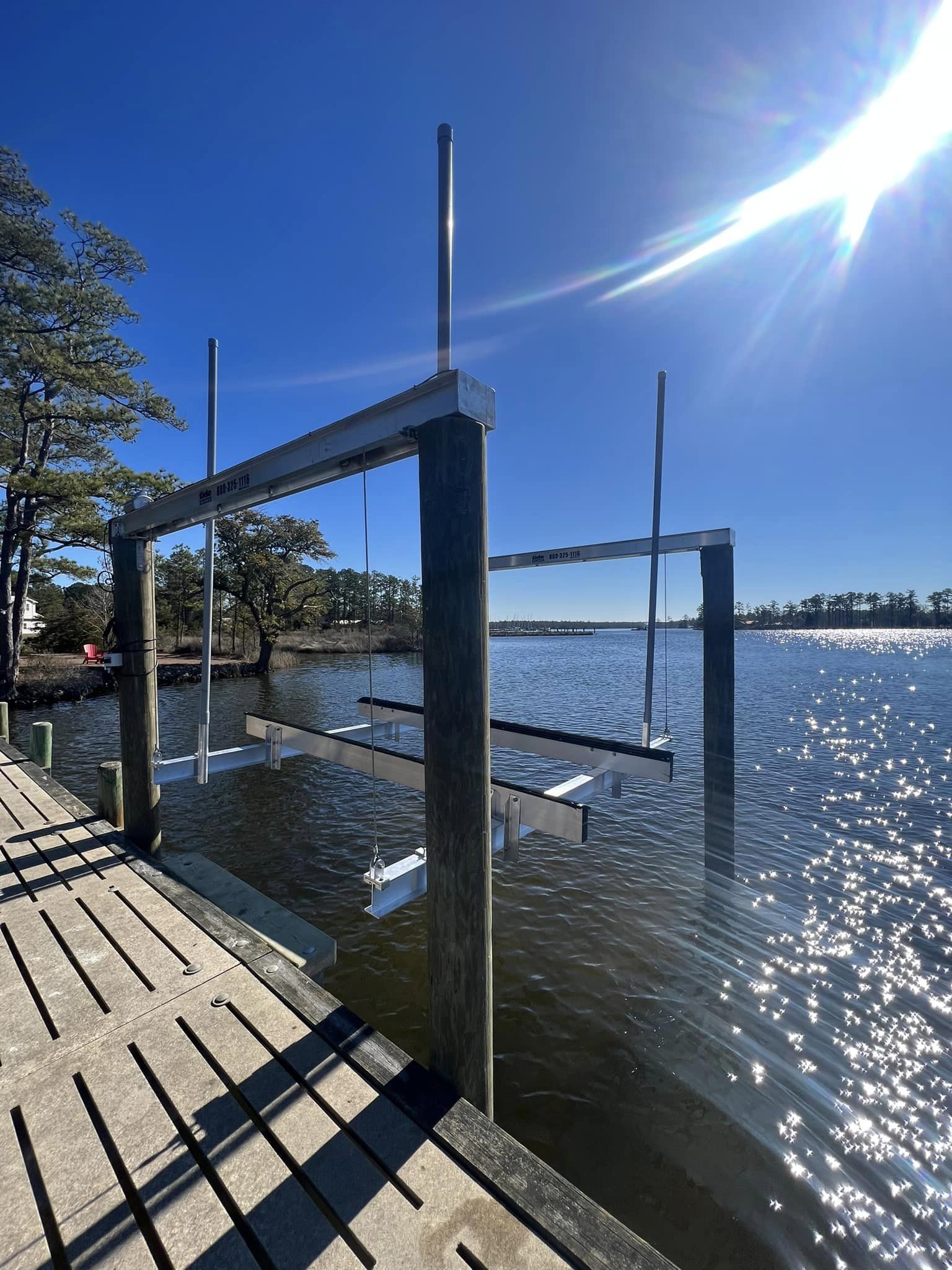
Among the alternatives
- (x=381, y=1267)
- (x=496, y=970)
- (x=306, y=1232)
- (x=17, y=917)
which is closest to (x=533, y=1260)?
(x=381, y=1267)

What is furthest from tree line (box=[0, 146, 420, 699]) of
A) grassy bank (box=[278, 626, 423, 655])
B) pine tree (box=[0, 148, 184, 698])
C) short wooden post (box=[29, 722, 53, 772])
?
grassy bank (box=[278, 626, 423, 655])

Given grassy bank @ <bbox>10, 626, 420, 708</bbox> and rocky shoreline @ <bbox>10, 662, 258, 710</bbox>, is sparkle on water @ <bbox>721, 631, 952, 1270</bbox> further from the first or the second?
rocky shoreline @ <bbox>10, 662, 258, 710</bbox>

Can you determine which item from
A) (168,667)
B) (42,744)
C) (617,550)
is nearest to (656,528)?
(617,550)

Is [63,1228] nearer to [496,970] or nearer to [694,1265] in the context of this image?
[694,1265]

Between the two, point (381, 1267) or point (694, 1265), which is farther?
point (694, 1265)

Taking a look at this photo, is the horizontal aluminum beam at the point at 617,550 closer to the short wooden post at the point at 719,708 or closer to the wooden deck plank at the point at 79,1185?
the short wooden post at the point at 719,708

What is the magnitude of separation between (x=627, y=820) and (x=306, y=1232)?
762 cm

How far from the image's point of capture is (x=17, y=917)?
143 inches

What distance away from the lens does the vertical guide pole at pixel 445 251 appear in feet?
8.38

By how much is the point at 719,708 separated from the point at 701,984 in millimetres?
3003

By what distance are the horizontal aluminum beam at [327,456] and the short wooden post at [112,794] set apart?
2.53m

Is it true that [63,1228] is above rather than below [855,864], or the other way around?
above

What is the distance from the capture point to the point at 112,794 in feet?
18.1

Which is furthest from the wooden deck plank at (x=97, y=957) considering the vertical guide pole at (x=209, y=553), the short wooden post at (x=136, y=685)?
the vertical guide pole at (x=209, y=553)
